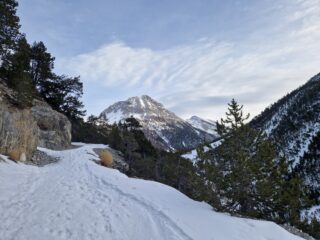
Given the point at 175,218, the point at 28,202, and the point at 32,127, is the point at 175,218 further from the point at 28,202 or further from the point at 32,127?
→ the point at 32,127

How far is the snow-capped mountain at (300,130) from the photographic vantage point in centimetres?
11429

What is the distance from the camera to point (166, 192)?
14.5 meters

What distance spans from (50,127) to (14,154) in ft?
54.5

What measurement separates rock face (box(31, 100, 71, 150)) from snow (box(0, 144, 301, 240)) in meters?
21.7

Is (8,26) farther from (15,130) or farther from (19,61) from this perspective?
(15,130)

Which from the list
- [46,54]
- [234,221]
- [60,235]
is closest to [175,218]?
[234,221]

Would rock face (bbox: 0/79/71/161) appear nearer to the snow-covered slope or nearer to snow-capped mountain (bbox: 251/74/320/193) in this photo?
snow-capped mountain (bbox: 251/74/320/193)

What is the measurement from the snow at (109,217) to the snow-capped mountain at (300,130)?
90356mm

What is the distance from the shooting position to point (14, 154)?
20.9 m

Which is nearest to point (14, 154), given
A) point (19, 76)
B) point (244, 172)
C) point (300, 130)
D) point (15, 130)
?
point (15, 130)

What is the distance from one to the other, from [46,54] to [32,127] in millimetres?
23122

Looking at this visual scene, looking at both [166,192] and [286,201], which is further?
[286,201]

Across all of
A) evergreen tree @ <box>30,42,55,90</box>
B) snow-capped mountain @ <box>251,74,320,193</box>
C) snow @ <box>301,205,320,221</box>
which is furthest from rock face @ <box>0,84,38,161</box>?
snow-capped mountain @ <box>251,74,320,193</box>

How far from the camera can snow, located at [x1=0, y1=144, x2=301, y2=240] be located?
27.2 feet
